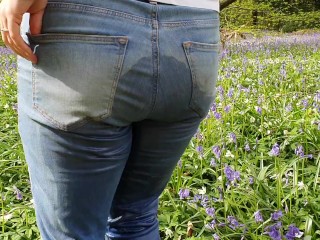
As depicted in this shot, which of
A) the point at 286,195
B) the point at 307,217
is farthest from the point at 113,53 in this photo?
the point at 286,195

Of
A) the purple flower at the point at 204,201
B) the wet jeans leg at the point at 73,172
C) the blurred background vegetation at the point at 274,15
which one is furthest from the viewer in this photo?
the blurred background vegetation at the point at 274,15

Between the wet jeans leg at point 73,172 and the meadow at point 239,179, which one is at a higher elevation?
the wet jeans leg at point 73,172

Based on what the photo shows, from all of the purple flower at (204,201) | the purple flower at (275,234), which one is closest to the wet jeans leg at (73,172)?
the purple flower at (275,234)

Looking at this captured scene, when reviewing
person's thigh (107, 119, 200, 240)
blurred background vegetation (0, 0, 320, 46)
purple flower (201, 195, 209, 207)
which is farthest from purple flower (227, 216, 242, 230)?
blurred background vegetation (0, 0, 320, 46)

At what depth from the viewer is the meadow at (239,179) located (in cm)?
217

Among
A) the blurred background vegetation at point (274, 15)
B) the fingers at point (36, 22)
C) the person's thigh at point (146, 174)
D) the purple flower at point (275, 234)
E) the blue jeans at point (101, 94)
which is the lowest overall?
the blurred background vegetation at point (274, 15)

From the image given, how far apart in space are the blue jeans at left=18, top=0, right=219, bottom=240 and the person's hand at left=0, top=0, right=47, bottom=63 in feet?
0.05

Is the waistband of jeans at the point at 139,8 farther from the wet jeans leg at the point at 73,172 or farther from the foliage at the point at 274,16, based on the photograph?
the foliage at the point at 274,16

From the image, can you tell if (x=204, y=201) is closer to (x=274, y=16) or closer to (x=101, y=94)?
(x=101, y=94)

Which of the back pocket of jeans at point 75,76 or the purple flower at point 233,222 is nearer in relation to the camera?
the back pocket of jeans at point 75,76

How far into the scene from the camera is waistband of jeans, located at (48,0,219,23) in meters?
0.92

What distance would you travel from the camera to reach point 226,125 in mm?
3500

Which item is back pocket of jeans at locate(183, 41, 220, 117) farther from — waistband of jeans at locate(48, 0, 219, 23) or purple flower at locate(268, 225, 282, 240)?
purple flower at locate(268, 225, 282, 240)

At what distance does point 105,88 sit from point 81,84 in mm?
49
